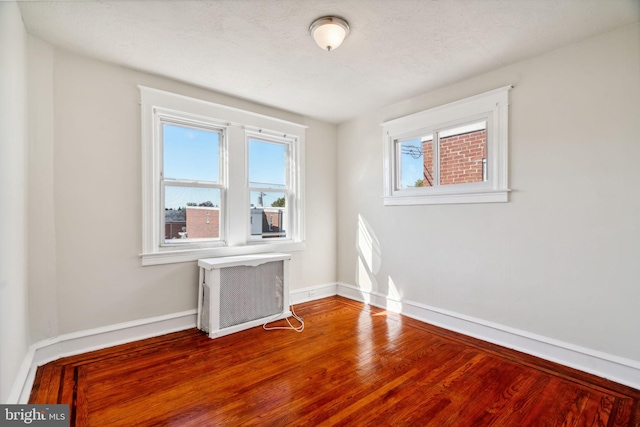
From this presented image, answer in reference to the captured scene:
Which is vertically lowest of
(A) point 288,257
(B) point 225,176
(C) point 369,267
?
(C) point 369,267

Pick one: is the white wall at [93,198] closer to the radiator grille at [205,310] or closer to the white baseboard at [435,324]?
the white baseboard at [435,324]

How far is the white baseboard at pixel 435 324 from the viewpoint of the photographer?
7.16ft

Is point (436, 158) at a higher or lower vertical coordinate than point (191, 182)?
higher

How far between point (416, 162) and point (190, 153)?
2613 mm

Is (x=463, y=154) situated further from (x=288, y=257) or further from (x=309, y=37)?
(x=288, y=257)

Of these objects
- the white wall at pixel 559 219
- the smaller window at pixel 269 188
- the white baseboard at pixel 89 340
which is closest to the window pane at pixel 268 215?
the smaller window at pixel 269 188

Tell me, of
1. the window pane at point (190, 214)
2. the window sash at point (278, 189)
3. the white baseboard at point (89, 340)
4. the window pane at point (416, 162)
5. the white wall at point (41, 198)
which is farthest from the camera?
the window sash at point (278, 189)

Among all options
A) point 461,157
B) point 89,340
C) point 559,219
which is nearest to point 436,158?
point 461,157

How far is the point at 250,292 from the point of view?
10.7 ft

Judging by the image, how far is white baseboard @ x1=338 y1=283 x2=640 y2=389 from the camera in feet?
7.29

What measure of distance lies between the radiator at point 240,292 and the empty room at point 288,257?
24 millimetres

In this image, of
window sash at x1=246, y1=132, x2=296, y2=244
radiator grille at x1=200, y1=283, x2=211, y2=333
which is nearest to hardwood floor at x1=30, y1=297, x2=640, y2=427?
radiator grille at x1=200, y1=283, x2=211, y2=333

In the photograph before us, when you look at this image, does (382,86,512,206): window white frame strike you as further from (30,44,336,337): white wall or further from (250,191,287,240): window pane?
(30,44,336,337): white wall

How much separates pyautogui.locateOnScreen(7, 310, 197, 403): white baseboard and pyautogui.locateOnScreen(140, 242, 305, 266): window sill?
564 millimetres
